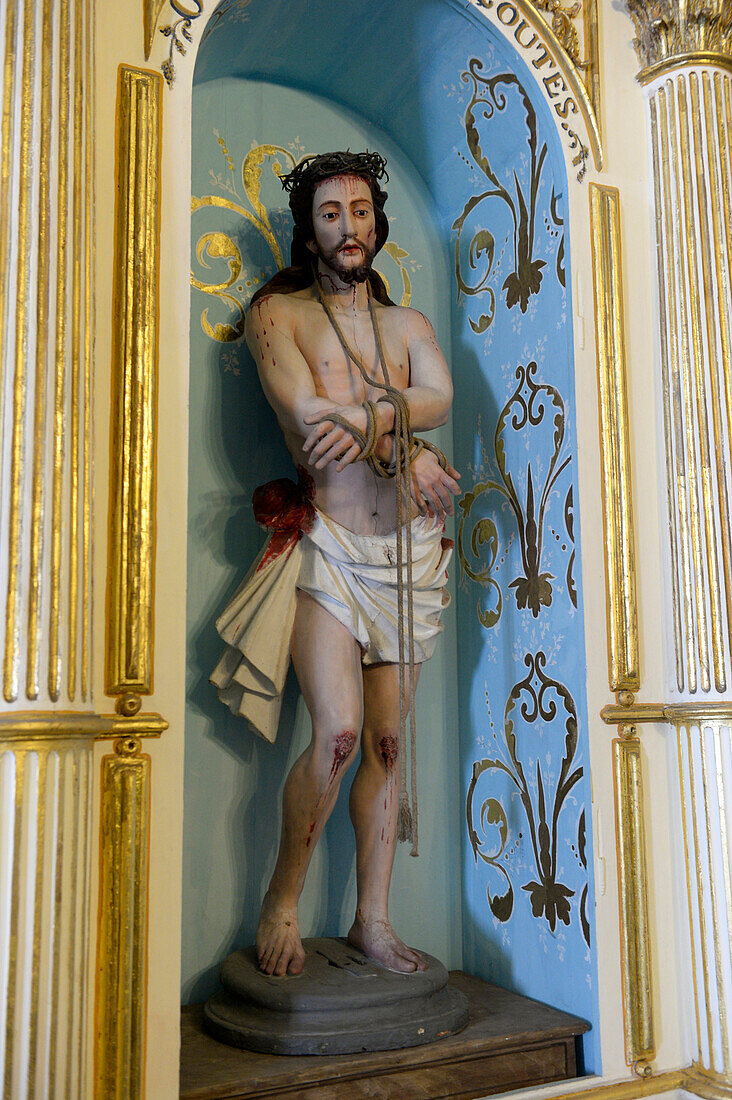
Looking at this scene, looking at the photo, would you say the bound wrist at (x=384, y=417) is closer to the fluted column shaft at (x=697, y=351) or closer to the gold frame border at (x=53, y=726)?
the fluted column shaft at (x=697, y=351)

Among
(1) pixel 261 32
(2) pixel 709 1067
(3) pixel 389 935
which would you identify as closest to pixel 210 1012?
(3) pixel 389 935

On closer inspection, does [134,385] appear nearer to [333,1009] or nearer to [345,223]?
[345,223]

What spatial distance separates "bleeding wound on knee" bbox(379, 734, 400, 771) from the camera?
7.14 feet

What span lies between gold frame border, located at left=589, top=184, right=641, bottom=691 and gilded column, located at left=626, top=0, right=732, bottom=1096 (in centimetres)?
10

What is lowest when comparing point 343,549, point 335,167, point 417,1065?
point 417,1065

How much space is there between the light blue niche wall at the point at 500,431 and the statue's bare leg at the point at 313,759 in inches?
15.1

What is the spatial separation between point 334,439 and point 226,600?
1.92 ft

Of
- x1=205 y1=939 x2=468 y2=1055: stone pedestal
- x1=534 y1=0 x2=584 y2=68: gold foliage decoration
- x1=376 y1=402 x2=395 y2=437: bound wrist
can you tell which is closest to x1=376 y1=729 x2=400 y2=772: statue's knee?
x1=205 y1=939 x2=468 y2=1055: stone pedestal

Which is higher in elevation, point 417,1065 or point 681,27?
point 681,27

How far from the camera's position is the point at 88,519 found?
62.0 inches

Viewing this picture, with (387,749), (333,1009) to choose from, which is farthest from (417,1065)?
(387,749)

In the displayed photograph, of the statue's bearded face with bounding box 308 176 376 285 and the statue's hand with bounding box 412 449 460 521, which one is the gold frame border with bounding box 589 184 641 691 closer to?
the statue's hand with bounding box 412 449 460 521

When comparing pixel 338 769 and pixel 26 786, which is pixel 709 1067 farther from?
pixel 26 786

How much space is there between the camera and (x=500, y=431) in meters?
2.51
